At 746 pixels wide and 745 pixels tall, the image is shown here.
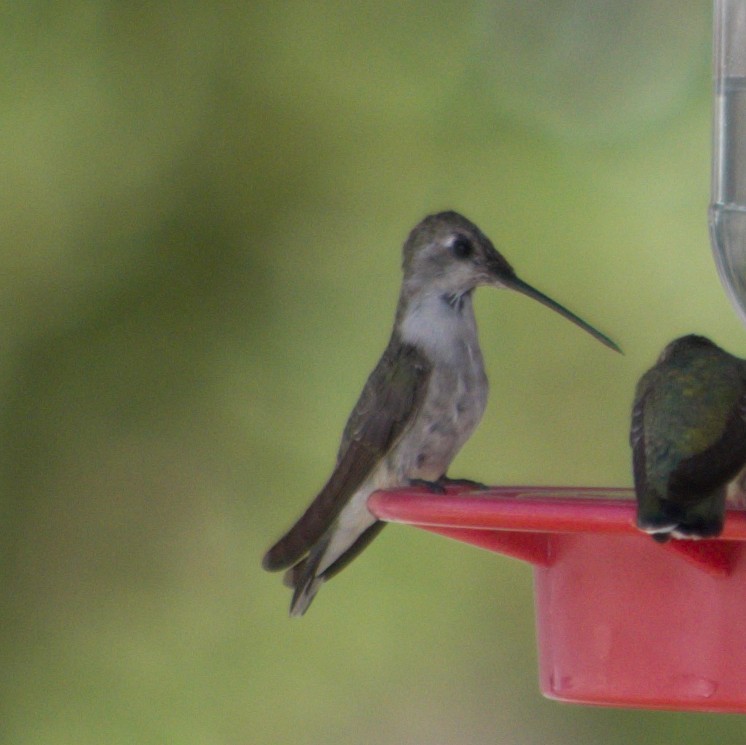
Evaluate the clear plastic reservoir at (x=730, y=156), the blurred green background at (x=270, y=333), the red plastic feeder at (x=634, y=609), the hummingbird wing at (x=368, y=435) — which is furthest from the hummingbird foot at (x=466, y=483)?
the blurred green background at (x=270, y=333)

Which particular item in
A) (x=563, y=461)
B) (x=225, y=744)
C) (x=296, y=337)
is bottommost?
(x=225, y=744)

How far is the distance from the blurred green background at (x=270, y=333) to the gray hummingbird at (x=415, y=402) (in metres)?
1.59

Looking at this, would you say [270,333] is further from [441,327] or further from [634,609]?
[634,609]

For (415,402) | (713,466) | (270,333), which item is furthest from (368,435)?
(270,333)

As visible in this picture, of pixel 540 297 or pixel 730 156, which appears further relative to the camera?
pixel 540 297

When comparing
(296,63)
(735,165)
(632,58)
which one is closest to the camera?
(735,165)

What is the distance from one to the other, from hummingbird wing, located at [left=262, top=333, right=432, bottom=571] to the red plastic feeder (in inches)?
20.9

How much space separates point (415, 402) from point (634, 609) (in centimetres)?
135

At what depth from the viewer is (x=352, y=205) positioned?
23.4 ft

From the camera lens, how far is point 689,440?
3506mm

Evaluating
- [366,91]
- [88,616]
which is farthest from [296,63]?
[88,616]

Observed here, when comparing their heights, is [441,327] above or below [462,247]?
below

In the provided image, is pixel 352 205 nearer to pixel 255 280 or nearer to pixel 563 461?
pixel 255 280

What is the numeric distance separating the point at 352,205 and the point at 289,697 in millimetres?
1986
